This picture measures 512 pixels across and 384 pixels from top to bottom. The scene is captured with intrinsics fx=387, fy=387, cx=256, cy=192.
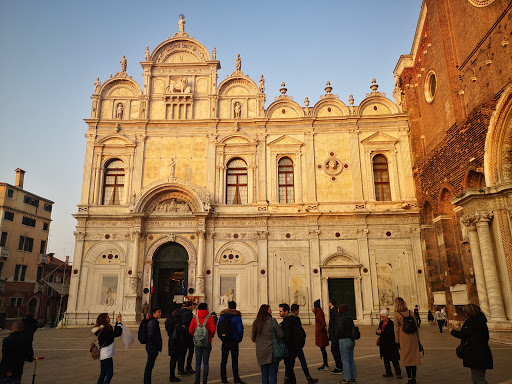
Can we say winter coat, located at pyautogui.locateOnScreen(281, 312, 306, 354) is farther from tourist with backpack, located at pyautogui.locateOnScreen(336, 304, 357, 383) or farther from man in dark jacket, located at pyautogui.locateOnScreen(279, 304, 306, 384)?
tourist with backpack, located at pyautogui.locateOnScreen(336, 304, 357, 383)

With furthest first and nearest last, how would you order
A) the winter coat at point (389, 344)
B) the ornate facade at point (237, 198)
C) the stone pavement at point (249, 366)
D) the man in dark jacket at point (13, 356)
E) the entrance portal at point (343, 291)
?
the ornate facade at point (237, 198), the entrance portal at point (343, 291), the winter coat at point (389, 344), the stone pavement at point (249, 366), the man in dark jacket at point (13, 356)

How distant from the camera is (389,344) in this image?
307 inches

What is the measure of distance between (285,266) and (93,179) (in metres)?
11.6

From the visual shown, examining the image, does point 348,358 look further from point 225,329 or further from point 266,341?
point 225,329

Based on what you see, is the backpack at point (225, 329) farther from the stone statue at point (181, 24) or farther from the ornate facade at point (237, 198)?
the stone statue at point (181, 24)

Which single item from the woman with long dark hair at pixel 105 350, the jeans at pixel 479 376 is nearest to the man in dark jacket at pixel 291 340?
the jeans at pixel 479 376

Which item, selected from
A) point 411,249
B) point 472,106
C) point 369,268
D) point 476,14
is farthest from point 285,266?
point 476,14

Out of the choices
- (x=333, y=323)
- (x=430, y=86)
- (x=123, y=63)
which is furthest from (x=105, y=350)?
(x=123, y=63)

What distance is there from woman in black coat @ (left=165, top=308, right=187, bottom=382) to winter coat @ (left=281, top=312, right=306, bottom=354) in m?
2.32

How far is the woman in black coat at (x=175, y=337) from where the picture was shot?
7.81 m

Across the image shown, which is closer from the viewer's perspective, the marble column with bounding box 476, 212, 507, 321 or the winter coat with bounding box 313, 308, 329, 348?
the winter coat with bounding box 313, 308, 329, 348

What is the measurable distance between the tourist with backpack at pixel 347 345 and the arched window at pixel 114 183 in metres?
17.0

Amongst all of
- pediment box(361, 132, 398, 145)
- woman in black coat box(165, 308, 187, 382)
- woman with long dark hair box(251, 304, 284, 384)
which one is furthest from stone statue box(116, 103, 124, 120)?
woman with long dark hair box(251, 304, 284, 384)

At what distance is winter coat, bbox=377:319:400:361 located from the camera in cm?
774
